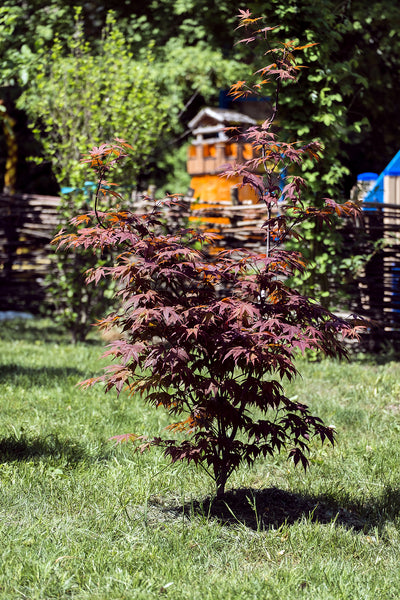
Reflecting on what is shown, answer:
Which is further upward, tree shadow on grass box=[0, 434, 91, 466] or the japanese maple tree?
the japanese maple tree

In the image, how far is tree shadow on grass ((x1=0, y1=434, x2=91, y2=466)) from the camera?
4242 mm

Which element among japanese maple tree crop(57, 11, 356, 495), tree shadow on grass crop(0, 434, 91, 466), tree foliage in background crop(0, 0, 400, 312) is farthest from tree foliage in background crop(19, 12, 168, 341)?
japanese maple tree crop(57, 11, 356, 495)

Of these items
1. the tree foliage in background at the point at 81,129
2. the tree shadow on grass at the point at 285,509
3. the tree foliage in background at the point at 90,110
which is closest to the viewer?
the tree shadow on grass at the point at 285,509

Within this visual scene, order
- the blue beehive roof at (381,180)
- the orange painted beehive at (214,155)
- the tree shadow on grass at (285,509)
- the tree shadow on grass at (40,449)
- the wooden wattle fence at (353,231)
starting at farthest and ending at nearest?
the orange painted beehive at (214,155) → the blue beehive roof at (381,180) → the wooden wattle fence at (353,231) → the tree shadow on grass at (40,449) → the tree shadow on grass at (285,509)

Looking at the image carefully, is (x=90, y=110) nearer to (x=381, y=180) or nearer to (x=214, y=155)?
(x=214, y=155)

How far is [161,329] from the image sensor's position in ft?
11.0

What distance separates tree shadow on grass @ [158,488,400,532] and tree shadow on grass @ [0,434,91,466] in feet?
3.03

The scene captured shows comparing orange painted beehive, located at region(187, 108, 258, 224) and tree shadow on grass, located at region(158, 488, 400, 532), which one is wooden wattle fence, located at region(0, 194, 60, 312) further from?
tree shadow on grass, located at region(158, 488, 400, 532)

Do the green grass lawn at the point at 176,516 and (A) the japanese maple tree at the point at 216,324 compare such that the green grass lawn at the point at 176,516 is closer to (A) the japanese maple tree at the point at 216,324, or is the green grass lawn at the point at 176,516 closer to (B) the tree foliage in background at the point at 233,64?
(A) the japanese maple tree at the point at 216,324

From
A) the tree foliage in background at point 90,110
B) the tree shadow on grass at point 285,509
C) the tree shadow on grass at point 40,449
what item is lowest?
the tree shadow on grass at point 285,509

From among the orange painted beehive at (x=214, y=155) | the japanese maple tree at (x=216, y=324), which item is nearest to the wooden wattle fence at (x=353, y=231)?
the orange painted beehive at (x=214, y=155)

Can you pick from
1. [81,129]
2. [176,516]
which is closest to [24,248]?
[81,129]

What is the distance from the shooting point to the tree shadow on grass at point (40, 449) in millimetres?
4242

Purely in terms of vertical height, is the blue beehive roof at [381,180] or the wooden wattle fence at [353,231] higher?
the blue beehive roof at [381,180]
